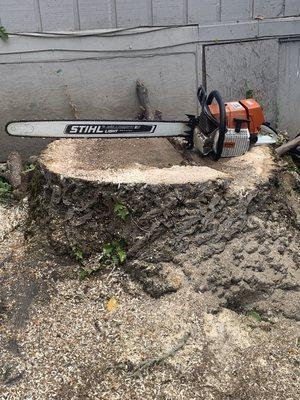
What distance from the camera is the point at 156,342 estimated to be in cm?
253

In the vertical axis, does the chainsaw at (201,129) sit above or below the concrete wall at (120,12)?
below

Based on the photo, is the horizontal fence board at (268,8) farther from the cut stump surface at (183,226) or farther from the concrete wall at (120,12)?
the cut stump surface at (183,226)

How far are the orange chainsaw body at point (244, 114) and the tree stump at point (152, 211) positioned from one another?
431 millimetres

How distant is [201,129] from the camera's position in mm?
3227

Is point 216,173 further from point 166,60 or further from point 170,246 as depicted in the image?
point 166,60

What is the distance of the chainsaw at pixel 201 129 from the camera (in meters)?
3.08

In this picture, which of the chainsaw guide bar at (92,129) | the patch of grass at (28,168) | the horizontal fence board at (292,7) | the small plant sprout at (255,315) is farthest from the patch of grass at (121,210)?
the horizontal fence board at (292,7)

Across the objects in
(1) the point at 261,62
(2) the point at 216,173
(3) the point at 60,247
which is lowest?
(3) the point at 60,247

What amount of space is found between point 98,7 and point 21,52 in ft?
2.66

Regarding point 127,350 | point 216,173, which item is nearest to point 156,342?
point 127,350

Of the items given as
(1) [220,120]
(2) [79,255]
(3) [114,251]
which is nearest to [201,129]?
(1) [220,120]

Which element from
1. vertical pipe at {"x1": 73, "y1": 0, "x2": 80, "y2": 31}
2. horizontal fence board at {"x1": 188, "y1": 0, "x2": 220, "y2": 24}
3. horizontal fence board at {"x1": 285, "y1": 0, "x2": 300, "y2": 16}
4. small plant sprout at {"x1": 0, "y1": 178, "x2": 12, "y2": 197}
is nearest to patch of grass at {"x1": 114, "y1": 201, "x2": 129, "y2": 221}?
small plant sprout at {"x1": 0, "y1": 178, "x2": 12, "y2": 197}

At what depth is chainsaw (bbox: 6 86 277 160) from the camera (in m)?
3.08

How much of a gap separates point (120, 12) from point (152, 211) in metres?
2.39
